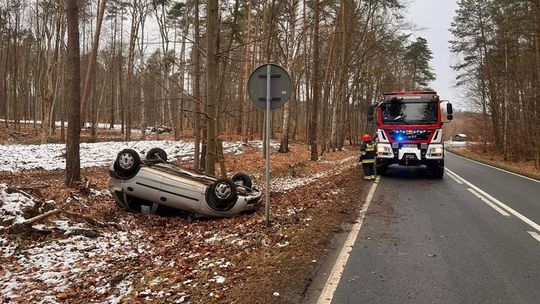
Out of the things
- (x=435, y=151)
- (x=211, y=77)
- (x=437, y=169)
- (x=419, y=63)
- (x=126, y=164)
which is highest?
(x=419, y=63)

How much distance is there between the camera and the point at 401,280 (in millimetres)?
5242

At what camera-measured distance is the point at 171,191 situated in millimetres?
8930

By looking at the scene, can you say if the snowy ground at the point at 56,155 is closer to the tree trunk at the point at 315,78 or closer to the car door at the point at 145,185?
the car door at the point at 145,185

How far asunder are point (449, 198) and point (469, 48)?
35086mm

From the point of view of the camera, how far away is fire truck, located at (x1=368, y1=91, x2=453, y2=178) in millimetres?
15258

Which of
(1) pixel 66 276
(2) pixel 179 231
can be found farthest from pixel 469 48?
(1) pixel 66 276

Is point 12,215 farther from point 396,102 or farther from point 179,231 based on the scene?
point 396,102

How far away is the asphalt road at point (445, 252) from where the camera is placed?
4867mm

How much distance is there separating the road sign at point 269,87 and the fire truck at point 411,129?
9.24m

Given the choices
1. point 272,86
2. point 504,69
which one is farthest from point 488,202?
point 504,69

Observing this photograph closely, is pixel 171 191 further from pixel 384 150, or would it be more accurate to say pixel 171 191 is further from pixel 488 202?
pixel 384 150

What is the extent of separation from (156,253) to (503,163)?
2854 cm

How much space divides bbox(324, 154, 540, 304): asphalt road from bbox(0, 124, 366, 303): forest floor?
0.73 m

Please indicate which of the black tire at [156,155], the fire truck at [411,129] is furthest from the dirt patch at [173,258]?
the fire truck at [411,129]
